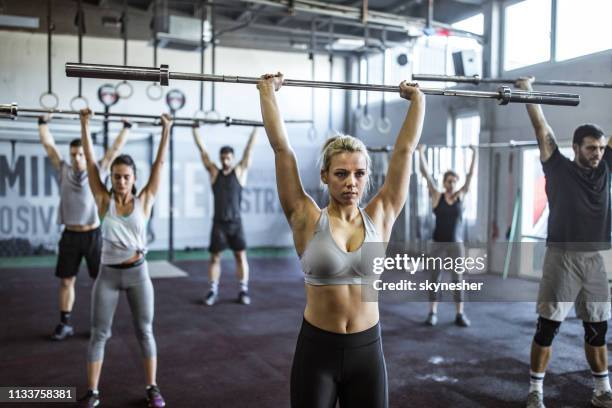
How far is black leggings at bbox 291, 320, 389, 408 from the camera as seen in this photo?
163cm

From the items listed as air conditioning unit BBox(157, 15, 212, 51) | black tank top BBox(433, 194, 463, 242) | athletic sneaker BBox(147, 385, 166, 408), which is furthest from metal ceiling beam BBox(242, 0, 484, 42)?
athletic sneaker BBox(147, 385, 166, 408)

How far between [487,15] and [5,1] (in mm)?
6378

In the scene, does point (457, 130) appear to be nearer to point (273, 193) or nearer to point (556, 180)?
point (273, 193)

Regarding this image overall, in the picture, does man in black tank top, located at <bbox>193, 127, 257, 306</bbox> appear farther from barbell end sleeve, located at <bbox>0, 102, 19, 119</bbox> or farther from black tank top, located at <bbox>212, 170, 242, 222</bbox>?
barbell end sleeve, located at <bbox>0, 102, 19, 119</bbox>

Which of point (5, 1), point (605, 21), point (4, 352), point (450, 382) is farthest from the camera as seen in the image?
point (5, 1)

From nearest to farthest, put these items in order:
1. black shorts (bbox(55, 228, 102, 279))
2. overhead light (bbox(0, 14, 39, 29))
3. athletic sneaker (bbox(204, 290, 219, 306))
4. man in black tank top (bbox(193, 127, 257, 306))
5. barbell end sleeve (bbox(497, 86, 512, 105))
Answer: barbell end sleeve (bbox(497, 86, 512, 105)) → black shorts (bbox(55, 228, 102, 279)) → athletic sneaker (bbox(204, 290, 219, 306)) → man in black tank top (bbox(193, 127, 257, 306)) → overhead light (bbox(0, 14, 39, 29))

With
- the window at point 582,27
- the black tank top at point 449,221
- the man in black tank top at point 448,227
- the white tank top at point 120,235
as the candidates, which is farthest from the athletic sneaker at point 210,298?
the window at point 582,27

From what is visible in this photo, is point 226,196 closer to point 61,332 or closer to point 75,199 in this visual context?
point 75,199

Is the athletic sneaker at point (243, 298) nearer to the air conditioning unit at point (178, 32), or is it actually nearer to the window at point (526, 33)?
the air conditioning unit at point (178, 32)

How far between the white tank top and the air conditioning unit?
415 cm

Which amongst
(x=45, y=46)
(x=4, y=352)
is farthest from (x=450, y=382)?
(x=45, y=46)

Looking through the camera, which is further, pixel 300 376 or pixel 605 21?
pixel 605 21

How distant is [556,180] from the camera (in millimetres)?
2803

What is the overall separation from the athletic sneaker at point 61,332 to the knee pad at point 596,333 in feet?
11.0
